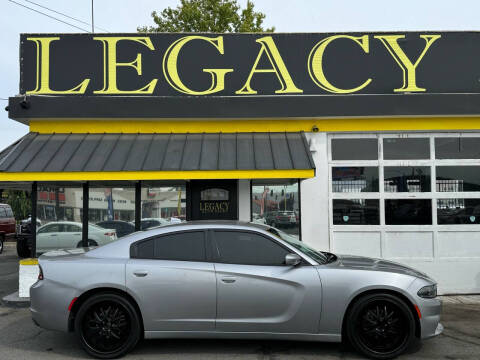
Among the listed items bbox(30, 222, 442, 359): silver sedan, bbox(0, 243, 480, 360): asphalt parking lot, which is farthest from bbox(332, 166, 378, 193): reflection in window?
bbox(30, 222, 442, 359): silver sedan

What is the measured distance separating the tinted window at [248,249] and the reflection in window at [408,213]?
4.22 metres

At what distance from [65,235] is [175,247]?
13.4 feet

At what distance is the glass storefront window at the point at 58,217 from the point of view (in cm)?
805

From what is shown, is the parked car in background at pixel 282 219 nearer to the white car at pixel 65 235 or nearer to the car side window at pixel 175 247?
the white car at pixel 65 235

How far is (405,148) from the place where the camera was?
8.55m

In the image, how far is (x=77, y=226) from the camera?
8195mm

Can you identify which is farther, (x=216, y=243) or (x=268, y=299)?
(x=216, y=243)

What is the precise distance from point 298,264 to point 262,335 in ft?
2.83

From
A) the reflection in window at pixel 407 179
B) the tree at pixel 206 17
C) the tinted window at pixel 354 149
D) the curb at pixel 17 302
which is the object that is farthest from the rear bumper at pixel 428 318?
the tree at pixel 206 17

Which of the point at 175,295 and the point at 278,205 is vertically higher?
the point at 278,205

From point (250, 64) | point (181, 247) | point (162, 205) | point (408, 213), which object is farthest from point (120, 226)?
point (408, 213)

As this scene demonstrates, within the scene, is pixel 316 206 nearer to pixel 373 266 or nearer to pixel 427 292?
pixel 373 266

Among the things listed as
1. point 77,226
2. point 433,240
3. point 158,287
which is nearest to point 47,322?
point 158,287

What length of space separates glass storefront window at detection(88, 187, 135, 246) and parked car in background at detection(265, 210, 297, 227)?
2.64 meters
